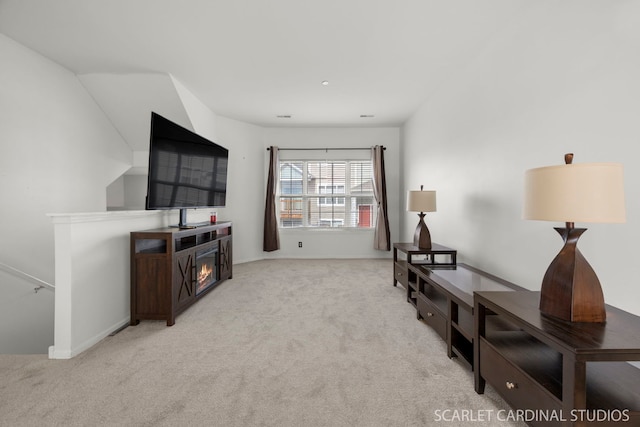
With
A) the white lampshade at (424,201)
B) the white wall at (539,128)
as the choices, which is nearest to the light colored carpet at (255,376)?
the white wall at (539,128)

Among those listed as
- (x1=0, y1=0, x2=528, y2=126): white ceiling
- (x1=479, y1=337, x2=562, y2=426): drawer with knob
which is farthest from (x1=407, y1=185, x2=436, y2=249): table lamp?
(x1=479, y1=337, x2=562, y2=426): drawer with knob

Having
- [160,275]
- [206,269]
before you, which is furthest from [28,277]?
[206,269]

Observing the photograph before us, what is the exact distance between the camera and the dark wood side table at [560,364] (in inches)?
36.1

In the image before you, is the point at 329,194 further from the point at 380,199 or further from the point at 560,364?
the point at 560,364

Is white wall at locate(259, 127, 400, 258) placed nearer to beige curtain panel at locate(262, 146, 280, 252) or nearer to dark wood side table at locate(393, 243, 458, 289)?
beige curtain panel at locate(262, 146, 280, 252)

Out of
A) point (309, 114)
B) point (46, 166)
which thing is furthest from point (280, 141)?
point (46, 166)

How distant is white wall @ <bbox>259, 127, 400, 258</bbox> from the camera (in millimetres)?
5273

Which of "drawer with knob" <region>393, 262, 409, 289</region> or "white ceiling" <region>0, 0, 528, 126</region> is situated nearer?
"white ceiling" <region>0, 0, 528, 126</region>

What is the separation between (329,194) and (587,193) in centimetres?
447

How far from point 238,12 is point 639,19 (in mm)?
2464

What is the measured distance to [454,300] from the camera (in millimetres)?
1778

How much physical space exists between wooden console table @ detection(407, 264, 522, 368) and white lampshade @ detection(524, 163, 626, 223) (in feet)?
2.57

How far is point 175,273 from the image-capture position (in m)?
2.40

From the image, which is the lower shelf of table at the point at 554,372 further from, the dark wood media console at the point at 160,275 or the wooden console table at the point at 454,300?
the dark wood media console at the point at 160,275
